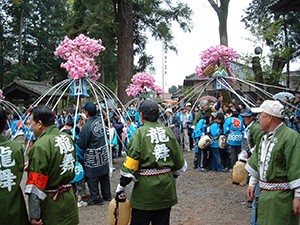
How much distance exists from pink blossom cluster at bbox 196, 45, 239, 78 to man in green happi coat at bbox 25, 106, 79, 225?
641 cm

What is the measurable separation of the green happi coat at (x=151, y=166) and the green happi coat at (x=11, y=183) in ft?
3.48

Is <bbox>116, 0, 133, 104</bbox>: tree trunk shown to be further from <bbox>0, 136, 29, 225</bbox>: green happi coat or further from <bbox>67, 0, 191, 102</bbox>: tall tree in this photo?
<bbox>0, 136, 29, 225</bbox>: green happi coat

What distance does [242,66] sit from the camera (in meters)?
17.8

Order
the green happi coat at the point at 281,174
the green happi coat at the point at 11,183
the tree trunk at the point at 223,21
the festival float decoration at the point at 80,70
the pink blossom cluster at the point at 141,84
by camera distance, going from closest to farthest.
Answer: the green happi coat at the point at 11,183 → the green happi coat at the point at 281,174 → the festival float decoration at the point at 80,70 → the pink blossom cluster at the point at 141,84 → the tree trunk at the point at 223,21

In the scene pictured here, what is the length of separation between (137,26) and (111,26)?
3.38 m

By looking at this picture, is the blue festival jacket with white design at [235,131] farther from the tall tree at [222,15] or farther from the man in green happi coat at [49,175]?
the tall tree at [222,15]

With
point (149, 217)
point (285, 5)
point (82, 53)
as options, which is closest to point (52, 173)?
point (149, 217)

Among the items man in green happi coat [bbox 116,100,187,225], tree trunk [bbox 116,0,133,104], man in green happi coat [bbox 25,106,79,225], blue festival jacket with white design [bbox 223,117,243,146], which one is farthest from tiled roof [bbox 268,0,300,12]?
tree trunk [bbox 116,0,133,104]

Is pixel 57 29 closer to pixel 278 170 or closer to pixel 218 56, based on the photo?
pixel 218 56

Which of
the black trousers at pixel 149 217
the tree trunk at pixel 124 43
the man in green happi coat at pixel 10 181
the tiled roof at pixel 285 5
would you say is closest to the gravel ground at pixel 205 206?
the black trousers at pixel 149 217

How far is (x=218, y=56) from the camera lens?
9.11 metres

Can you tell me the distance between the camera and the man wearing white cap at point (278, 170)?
3.25m

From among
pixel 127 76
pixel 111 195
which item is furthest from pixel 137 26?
pixel 111 195

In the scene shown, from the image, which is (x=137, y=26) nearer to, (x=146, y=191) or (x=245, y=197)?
(x=245, y=197)
